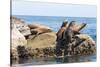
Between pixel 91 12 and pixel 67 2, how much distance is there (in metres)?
0.31

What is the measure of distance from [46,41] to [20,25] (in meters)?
0.31

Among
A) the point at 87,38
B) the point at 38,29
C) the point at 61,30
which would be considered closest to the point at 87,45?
the point at 87,38

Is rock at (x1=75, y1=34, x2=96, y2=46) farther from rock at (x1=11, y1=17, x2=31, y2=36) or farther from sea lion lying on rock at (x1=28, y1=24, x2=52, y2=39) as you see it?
rock at (x1=11, y1=17, x2=31, y2=36)

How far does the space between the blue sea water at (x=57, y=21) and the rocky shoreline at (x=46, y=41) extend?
0.04 m

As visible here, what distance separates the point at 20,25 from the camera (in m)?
2.14

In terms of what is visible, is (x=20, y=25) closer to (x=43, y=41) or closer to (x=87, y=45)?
(x=43, y=41)

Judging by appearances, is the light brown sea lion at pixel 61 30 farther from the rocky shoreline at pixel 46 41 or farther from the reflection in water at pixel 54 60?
the reflection in water at pixel 54 60

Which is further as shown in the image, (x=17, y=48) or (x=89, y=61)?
(x=89, y=61)

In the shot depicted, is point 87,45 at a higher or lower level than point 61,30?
lower

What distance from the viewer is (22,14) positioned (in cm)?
214

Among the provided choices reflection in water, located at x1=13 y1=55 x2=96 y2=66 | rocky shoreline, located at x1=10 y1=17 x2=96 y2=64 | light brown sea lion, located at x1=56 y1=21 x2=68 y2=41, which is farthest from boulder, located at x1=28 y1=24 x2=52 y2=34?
reflection in water, located at x1=13 y1=55 x2=96 y2=66

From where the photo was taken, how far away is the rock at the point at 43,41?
2.17m
